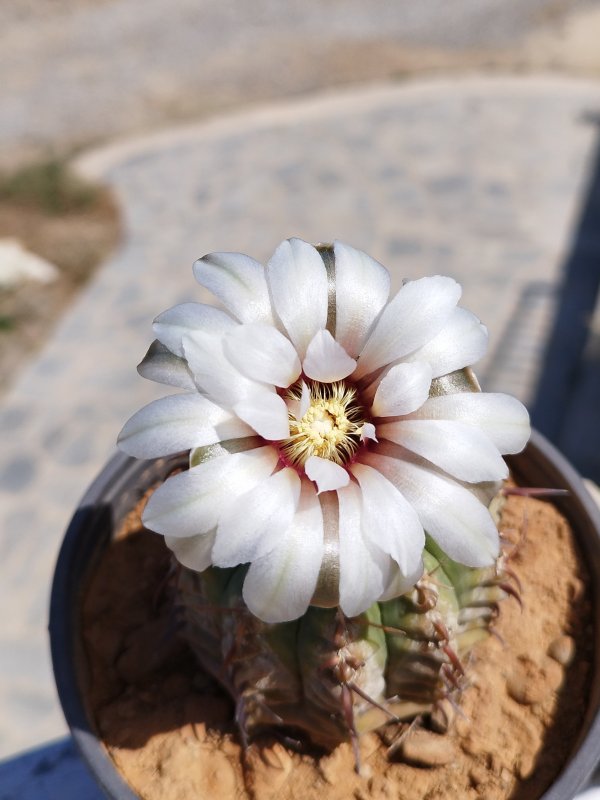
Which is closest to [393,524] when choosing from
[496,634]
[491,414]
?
[491,414]

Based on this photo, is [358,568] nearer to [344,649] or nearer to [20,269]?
[344,649]

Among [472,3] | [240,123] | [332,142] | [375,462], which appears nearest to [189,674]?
[375,462]

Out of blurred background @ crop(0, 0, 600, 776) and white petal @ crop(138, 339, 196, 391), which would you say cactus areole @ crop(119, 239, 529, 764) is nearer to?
white petal @ crop(138, 339, 196, 391)

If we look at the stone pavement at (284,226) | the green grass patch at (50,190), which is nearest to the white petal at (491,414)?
the stone pavement at (284,226)

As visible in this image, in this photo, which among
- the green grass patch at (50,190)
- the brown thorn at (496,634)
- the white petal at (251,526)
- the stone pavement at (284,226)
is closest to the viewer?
the white petal at (251,526)

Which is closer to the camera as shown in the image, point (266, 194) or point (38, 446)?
point (38, 446)

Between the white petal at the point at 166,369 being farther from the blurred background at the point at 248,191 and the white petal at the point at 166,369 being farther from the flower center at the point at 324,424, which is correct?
the blurred background at the point at 248,191

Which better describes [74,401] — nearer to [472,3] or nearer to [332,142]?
[332,142]
